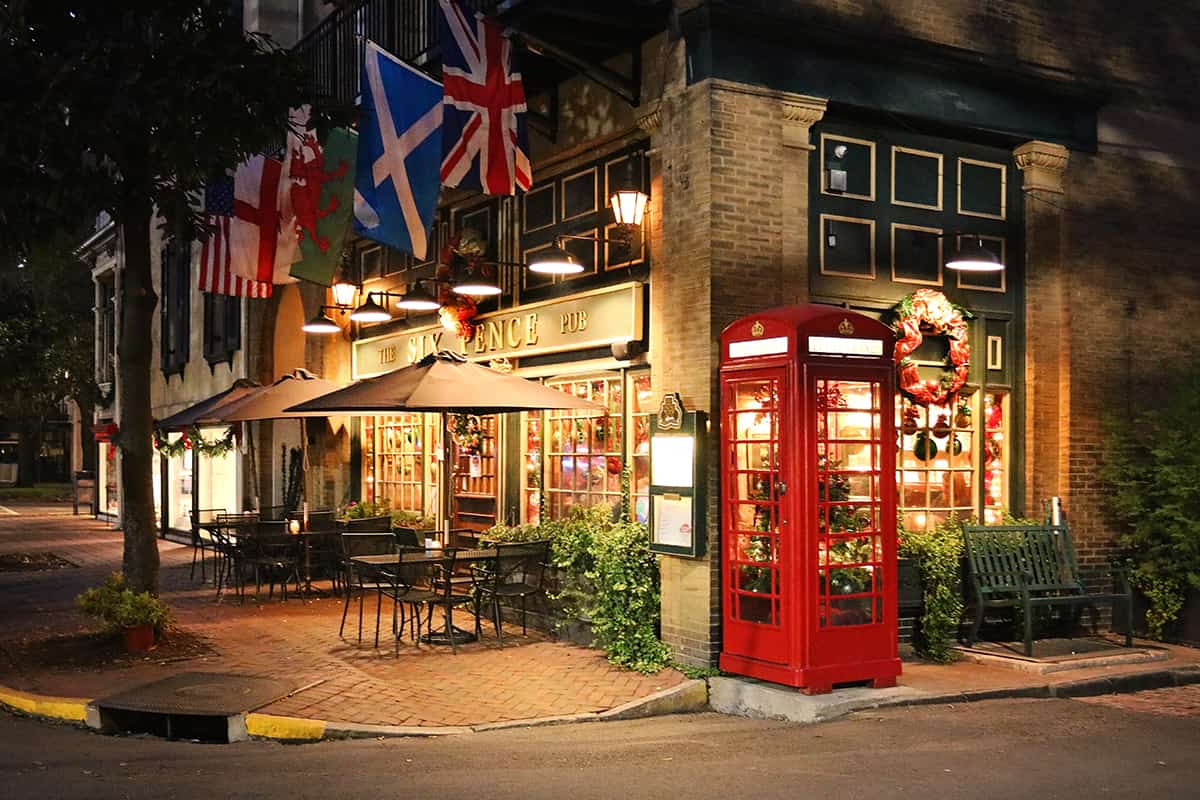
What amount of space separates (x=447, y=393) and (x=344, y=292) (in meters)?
6.61

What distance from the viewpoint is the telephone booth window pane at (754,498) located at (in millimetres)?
9625

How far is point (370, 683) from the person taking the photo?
988cm

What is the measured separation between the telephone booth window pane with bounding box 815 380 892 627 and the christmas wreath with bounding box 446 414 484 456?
5908mm

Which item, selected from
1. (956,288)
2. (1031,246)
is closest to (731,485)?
(956,288)

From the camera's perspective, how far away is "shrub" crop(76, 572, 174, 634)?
36.2 ft

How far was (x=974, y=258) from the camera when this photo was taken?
10922 millimetres

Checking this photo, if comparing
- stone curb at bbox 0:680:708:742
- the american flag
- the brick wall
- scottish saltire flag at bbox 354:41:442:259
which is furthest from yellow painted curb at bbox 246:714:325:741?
the american flag

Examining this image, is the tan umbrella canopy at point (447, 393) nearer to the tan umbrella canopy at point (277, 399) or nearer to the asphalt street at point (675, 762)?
the tan umbrella canopy at point (277, 399)

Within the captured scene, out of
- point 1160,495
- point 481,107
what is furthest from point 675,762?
point 1160,495

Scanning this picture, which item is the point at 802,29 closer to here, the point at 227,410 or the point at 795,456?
the point at 795,456

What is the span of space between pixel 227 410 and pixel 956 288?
9.39 metres

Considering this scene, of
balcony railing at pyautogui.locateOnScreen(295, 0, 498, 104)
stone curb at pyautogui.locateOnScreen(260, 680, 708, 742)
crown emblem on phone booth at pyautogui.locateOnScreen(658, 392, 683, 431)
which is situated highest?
balcony railing at pyautogui.locateOnScreen(295, 0, 498, 104)

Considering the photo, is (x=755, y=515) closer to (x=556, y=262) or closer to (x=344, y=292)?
(x=556, y=262)

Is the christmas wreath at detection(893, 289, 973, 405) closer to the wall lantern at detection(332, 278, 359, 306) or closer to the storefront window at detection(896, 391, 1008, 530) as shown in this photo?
the storefront window at detection(896, 391, 1008, 530)
